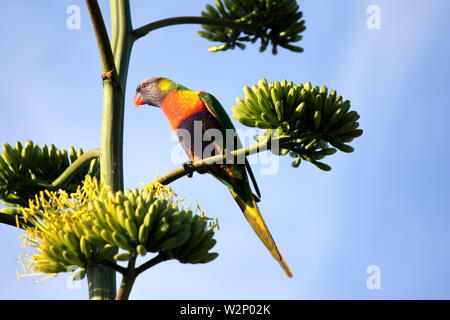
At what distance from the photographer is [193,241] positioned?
6.98ft

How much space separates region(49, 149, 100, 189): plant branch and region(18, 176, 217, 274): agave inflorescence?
0.53 meters

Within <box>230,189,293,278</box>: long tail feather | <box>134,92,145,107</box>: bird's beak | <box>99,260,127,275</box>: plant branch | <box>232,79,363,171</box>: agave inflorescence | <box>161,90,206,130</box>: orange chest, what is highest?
<box>134,92,145,107</box>: bird's beak

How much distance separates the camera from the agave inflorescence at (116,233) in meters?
2.00

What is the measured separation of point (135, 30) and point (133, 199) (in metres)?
1.23

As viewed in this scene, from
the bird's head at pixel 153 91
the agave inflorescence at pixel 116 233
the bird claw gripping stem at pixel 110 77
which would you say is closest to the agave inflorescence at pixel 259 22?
the bird's head at pixel 153 91

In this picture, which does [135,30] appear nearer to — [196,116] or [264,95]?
[264,95]

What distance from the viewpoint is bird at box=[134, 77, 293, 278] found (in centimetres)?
412

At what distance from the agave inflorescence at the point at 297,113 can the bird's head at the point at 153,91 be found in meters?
2.21

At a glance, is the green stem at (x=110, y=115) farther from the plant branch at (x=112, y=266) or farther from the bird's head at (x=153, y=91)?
the bird's head at (x=153, y=91)

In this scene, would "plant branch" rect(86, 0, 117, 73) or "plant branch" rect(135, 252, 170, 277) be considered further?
"plant branch" rect(86, 0, 117, 73)

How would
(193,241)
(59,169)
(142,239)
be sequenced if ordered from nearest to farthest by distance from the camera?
(142,239), (193,241), (59,169)

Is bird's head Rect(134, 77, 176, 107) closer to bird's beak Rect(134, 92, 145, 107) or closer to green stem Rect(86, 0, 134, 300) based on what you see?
bird's beak Rect(134, 92, 145, 107)

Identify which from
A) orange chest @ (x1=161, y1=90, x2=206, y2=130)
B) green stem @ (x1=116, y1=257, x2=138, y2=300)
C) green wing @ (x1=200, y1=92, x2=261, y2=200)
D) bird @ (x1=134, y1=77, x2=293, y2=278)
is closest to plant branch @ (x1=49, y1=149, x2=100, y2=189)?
green stem @ (x1=116, y1=257, x2=138, y2=300)
